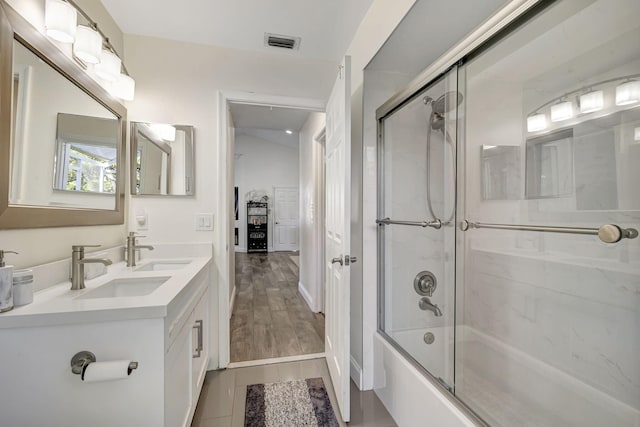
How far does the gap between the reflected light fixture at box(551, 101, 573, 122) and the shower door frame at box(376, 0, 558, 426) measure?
1.62ft

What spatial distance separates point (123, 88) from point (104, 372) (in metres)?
1.66

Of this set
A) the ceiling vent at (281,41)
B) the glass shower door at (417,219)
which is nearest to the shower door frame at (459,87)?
the glass shower door at (417,219)

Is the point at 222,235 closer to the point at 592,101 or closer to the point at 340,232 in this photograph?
the point at 340,232

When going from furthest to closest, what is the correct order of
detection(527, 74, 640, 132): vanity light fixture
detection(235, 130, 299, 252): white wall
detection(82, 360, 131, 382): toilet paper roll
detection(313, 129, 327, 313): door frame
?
1. detection(235, 130, 299, 252): white wall
2. detection(313, 129, 327, 313): door frame
3. detection(527, 74, 640, 132): vanity light fixture
4. detection(82, 360, 131, 382): toilet paper roll

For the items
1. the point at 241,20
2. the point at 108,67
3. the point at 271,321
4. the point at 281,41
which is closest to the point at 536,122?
the point at 281,41

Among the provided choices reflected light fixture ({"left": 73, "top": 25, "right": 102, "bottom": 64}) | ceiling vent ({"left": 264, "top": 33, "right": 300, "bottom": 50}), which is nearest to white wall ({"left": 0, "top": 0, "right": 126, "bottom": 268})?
reflected light fixture ({"left": 73, "top": 25, "right": 102, "bottom": 64})

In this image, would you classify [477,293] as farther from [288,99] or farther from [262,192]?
[262,192]

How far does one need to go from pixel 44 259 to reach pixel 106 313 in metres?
0.59

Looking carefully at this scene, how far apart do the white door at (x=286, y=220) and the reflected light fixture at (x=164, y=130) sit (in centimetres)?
624

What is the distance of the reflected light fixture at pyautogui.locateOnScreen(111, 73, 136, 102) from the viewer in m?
1.67

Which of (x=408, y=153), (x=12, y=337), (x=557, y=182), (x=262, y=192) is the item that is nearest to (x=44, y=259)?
(x=12, y=337)

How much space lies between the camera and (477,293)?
196 centimetres

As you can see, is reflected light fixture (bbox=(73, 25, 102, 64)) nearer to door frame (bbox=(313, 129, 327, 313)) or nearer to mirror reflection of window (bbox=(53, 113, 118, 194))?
mirror reflection of window (bbox=(53, 113, 118, 194))

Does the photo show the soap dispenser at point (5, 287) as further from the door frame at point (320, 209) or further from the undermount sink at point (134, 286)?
the door frame at point (320, 209)
